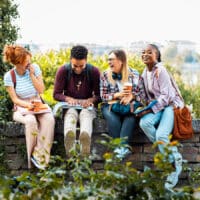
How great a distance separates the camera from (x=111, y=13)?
51.6 metres

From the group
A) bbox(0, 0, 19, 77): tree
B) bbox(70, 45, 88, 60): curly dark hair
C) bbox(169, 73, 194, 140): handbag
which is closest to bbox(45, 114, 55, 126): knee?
bbox(70, 45, 88, 60): curly dark hair

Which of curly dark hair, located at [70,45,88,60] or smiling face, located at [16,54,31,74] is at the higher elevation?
curly dark hair, located at [70,45,88,60]

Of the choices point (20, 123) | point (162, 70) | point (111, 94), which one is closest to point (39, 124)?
point (20, 123)

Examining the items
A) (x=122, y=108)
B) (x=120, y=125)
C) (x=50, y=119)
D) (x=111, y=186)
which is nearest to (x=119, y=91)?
(x=122, y=108)

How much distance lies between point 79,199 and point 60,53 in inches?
360

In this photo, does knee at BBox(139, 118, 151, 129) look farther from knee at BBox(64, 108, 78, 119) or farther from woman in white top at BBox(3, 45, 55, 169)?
woman in white top at BBox(3, 45, 55, 169)

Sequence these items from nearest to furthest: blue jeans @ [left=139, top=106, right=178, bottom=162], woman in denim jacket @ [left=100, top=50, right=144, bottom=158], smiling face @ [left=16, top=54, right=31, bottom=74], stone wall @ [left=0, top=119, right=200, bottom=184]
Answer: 1. blue jeans @ [left=139, top=106, right=178, bottom=162]
2. woman in denim jacket @ [left=100, top=50, right=144, bottom=158]
3. smiling face @ [left=16, top=54, right=31, bottom=74]
4. stone wall @ [left=0, top=119, right=200, bottom=184]

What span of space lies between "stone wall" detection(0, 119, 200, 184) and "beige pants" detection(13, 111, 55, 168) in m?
0.25

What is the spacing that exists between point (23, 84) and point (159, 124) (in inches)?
56.6

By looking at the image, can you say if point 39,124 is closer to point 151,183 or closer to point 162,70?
point 162,70

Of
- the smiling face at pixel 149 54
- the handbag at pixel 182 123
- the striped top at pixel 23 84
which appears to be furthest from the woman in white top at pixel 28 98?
the handbag at pixel 182 123

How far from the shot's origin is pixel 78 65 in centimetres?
837

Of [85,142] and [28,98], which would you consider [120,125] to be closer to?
[85,142]

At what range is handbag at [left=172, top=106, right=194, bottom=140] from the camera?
27.2 ft
